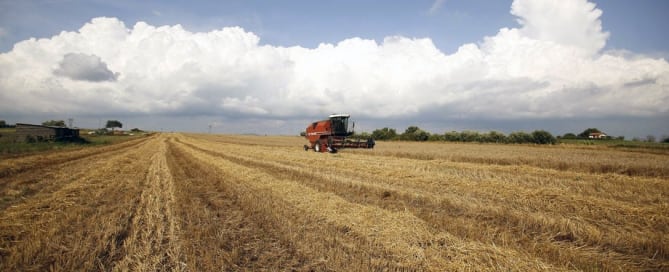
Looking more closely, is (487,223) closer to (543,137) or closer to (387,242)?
(387,242)

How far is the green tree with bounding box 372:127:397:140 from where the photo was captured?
2299 inches

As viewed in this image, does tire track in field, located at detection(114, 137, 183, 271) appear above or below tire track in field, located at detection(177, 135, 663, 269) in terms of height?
below

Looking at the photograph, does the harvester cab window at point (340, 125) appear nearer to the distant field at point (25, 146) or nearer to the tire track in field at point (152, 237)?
the tire track in field at point (152, 237)

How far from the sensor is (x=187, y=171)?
1387cm

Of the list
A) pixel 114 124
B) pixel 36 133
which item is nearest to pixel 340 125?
pixel 36 133

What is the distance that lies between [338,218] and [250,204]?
236 centimetres

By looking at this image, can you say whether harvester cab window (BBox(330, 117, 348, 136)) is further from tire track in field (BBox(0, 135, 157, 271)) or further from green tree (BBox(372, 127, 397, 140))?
green tree (BBox(372, 127, 397, 140))

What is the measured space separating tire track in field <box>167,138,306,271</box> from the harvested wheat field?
0.03 meters

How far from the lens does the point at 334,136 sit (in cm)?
2523

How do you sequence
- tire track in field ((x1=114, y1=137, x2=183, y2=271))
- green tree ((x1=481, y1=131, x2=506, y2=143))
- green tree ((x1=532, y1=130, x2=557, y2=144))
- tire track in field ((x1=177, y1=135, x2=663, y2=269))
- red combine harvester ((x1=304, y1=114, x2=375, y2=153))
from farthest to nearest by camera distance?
1. green tree ((x1=481, y1=131, x2=506, y2=143))
2. green tree ((x1=532, y1=130, x2=557, y2=144))
3. red combine harvester ((x1=304, y1=114, x2=375, y2=153))
4. tire track in field ((x1=177, y1=135, x2=663, y2=269))
5. tire track in field ((x1=114, y1=137, x2=183, y2=271))

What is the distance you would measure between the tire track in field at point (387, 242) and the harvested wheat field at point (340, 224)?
2cm

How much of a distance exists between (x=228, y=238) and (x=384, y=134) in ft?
182

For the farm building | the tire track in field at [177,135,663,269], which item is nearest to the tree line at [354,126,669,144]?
the tire track in field at [177,135,663,269]

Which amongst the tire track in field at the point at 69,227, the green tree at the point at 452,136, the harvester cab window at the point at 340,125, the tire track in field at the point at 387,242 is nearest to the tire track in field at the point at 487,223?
the tire track in field at the point at 387,242
